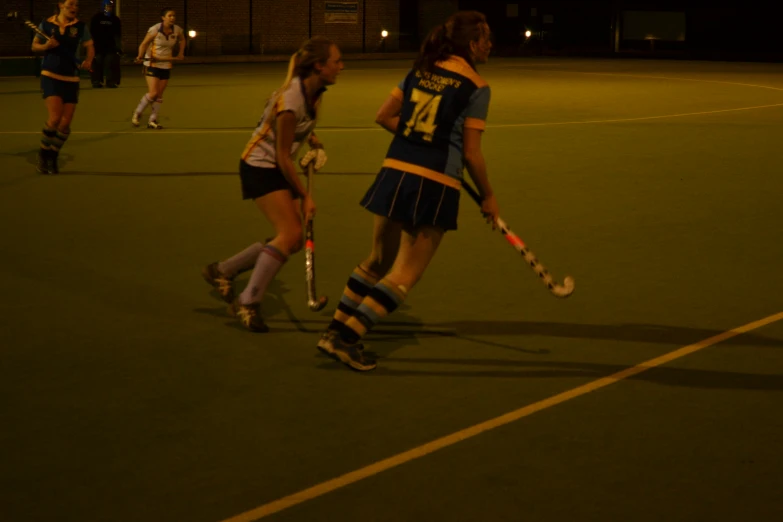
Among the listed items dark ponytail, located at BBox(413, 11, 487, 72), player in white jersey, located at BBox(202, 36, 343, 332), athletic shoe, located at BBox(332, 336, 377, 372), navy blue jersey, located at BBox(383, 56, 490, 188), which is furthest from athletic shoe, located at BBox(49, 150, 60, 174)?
dark ponytail, located at BBox(413, 11, 487, 72)

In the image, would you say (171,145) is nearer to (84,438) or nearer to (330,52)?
(330,52)

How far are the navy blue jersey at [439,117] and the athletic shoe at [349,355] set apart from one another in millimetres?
989

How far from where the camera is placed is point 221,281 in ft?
25.7

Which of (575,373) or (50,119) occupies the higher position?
(50,119)

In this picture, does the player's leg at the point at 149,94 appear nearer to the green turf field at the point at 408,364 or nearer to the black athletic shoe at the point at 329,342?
the green turf field at the point at 408,364

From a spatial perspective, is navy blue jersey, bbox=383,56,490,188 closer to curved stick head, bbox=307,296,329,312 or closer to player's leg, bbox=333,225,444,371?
player's leg, bbox=333,225,444,371

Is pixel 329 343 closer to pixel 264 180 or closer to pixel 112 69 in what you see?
pixel 264 180

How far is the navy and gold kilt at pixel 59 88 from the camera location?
538 inches

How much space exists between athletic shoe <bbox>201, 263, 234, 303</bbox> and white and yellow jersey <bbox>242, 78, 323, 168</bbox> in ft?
2.91

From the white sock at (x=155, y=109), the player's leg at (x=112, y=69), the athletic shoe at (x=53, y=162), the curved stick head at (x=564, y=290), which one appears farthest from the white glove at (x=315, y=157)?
the player's leg at (x=112, y=69)

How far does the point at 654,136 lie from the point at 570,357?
1206cm

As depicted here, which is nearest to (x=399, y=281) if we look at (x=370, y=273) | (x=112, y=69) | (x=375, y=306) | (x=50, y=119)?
(x=375, y=306)

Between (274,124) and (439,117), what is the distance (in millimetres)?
1271

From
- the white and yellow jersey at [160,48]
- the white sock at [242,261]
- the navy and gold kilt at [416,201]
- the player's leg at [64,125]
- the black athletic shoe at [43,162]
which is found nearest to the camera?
the navy and gold kilt at [416,201]
